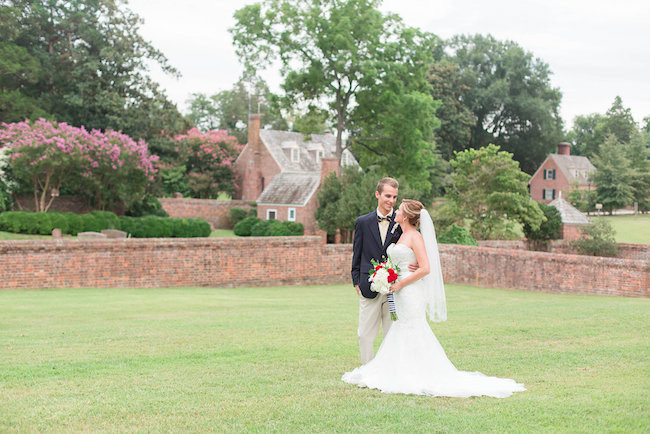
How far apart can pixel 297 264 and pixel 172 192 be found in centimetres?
3238

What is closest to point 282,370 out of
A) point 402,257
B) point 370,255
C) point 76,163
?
point 370,255

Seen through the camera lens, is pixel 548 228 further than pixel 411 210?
Yes

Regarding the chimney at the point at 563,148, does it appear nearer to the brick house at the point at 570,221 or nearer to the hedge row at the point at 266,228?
the brick house at the point at 570,221

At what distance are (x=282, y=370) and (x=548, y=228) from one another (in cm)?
3041

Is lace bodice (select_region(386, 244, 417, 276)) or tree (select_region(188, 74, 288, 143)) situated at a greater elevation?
tree (select_region(188, 74, 288, 143))

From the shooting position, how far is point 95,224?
31859 mm

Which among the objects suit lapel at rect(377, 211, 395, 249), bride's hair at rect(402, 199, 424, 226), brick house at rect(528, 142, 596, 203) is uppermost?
brick house at rect(528, 142, 596, 203)

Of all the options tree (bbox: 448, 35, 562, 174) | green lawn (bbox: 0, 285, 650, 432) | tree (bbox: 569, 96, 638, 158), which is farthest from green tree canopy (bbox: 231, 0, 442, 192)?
tree (bbox: 569, 96, 638, 158)

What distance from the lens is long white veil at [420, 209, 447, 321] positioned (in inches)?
265

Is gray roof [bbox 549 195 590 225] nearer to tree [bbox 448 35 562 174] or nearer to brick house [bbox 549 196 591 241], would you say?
brick house [bbox 549 196 591 241]

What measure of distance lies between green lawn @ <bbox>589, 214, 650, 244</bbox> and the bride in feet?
110

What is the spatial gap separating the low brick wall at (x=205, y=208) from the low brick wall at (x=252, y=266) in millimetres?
25031

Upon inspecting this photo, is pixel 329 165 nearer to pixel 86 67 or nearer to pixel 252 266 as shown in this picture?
pixel 252 266

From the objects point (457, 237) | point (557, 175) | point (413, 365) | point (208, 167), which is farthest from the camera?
point (557, 175)
